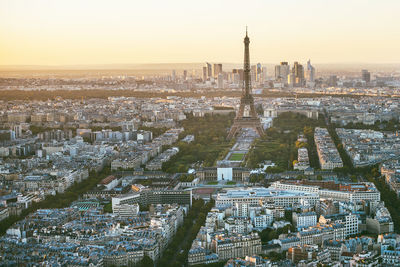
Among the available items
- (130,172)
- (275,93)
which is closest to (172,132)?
(130,172)

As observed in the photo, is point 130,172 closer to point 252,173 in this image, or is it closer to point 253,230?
point 252,173

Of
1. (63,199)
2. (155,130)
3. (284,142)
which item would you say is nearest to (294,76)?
(155,130)

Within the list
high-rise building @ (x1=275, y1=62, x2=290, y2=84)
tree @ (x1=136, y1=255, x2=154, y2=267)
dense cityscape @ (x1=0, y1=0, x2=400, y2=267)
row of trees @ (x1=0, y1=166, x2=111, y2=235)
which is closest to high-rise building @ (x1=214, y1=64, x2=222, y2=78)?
high-rise building @ (x1=275, y1=62, x2=290, y2=84)

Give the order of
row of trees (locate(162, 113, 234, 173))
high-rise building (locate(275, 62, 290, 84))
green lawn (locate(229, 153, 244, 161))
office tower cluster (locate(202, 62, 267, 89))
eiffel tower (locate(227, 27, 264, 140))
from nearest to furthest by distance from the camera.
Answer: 1. row of trees (locate(162, 113, 234, 173))
2. green lawn (locate(229, 153, 244, 161))
3. eiffel tower (locate(227, 27, 264, 140))
4. office tower cluster (locate(202, 62, 267, 89))
5. high-rise building (locate(275, 62, 290, 84))

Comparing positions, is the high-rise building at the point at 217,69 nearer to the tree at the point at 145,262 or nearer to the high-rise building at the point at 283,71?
the high-rise building at the point at 283,71

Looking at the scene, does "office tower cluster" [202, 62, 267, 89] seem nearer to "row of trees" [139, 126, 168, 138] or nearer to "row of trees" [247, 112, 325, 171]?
"row of trees" [247, 112, 325, 171]

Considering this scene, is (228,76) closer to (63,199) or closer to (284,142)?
(284,142)

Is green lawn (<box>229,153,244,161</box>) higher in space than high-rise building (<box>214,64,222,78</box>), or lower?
lower
